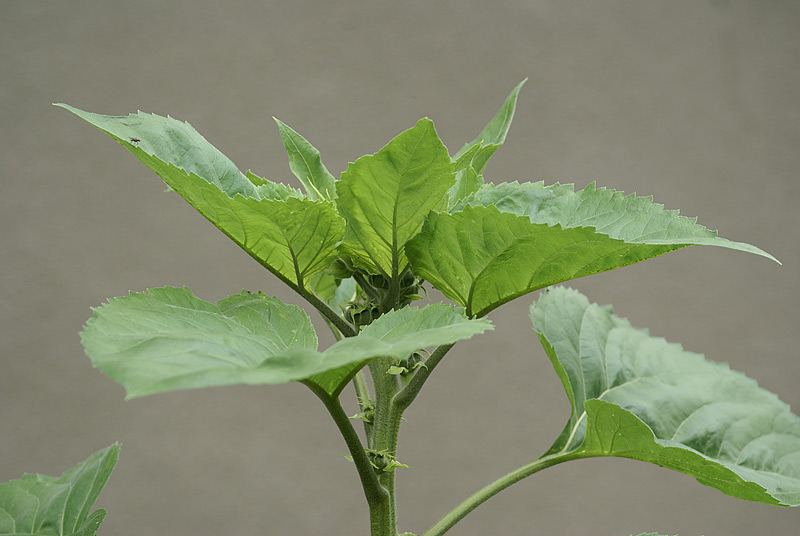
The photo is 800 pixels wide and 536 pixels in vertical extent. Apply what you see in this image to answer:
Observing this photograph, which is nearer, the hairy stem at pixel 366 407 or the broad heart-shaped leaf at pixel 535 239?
the broad heart-shaped leaf at pixel 535 239

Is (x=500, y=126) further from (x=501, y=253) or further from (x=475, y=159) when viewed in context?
(x=501, y=253)

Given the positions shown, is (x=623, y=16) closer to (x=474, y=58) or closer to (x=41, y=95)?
(x=474, y=58)

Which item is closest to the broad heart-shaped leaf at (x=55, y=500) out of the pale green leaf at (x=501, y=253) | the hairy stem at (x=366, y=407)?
the hairy stem at (x=366, y=407)

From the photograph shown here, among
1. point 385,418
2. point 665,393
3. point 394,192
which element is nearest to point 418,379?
point 385,418

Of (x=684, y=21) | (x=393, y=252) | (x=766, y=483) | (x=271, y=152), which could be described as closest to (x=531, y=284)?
(x=393, y=252)

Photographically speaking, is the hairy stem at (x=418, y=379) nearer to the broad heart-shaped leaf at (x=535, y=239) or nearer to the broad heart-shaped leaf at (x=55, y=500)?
the broad heart-shaped leaf at (x=535, y=239)
